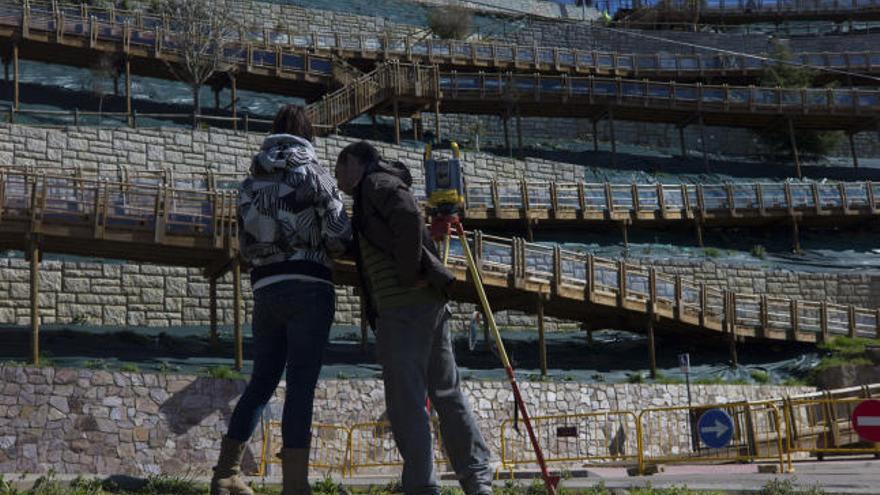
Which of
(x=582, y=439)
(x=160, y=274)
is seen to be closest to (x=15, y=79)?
(x=160, y=274)

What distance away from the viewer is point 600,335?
27234 millimetres

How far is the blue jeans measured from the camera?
19.4ft

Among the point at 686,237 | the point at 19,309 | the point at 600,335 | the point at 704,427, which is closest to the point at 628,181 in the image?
the point at 686,237

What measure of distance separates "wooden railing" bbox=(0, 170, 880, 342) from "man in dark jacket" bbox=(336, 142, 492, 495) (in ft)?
48.9

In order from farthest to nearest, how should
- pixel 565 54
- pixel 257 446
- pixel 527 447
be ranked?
pixel 565 54 < pixel 527 447 < pixel 257 446

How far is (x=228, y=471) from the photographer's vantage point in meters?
6.30

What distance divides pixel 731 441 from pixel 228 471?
30.0 feet

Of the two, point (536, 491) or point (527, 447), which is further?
point (527, 447)

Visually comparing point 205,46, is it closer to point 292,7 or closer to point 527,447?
point 292,7

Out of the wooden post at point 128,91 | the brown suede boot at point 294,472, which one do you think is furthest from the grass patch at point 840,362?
the brown suede boot at point 294,472

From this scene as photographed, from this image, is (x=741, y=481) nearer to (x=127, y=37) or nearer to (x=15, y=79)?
(x=15, y=79)

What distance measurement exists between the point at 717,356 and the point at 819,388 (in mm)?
2631

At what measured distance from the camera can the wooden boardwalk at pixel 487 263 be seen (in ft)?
65.8

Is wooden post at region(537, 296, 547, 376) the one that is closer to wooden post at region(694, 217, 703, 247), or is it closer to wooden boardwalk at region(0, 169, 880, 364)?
wooden boardwalk at region(0, 169, 880, 364)
